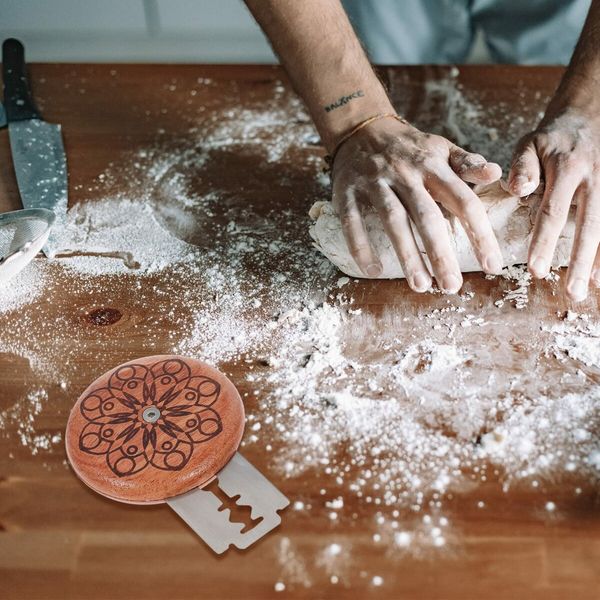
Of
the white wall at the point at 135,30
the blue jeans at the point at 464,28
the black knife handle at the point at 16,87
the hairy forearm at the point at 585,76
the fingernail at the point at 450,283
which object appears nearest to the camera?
the fingernail at the point at 450,283

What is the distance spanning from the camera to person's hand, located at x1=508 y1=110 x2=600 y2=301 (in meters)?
0.90

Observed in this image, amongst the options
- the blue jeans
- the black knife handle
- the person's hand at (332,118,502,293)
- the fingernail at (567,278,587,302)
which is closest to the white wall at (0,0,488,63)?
the blue jeans

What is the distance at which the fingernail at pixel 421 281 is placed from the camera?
0.89 m

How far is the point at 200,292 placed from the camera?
99 centimetres

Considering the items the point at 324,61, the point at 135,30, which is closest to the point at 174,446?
the point at 324,61

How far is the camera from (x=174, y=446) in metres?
0.76

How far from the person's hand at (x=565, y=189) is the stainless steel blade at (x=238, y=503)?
471mm

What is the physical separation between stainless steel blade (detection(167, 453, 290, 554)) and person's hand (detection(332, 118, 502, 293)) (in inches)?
13.3

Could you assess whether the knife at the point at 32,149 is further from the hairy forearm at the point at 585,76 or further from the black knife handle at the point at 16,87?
the hairy forearm at the point at 585,76

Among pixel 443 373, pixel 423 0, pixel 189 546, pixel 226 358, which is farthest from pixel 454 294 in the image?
pixel 423 0

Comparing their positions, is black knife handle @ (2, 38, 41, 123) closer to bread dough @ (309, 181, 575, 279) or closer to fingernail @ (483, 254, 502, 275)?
bread dough @ (309, 181, 575, 279)

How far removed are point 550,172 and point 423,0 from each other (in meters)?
0.80

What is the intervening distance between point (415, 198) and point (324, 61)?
1.17ft

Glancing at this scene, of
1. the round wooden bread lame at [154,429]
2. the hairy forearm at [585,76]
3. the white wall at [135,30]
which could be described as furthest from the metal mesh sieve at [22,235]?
the white wall at [135,30]
